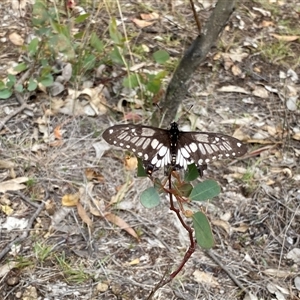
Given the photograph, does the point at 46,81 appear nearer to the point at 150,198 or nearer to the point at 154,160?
the point at 154,160

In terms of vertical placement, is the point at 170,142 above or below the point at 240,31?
above

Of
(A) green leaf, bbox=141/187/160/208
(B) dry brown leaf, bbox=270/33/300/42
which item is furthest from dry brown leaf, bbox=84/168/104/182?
(B) dry brown leaf, bbox=270/33/300/42

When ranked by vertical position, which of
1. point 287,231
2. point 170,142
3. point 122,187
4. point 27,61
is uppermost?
point 170,142

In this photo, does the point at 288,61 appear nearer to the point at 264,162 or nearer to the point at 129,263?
the point at 264,162

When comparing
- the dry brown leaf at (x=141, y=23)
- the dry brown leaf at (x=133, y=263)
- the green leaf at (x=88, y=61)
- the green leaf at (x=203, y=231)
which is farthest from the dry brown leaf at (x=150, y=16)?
the green leaf at (x=203, y=231)

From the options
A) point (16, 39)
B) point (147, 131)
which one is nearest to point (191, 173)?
point (147, 131)

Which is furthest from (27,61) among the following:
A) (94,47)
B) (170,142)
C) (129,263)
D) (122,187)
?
(170,142)

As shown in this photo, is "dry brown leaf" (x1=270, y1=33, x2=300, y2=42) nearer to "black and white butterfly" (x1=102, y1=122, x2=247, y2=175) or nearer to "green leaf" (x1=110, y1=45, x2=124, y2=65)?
"green leaf" (x1=110, y1=45, x2=124, y2=65)

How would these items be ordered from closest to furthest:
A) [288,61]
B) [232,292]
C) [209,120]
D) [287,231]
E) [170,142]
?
[170,142], [232,292], [287,231], [209,120], [288,61]
